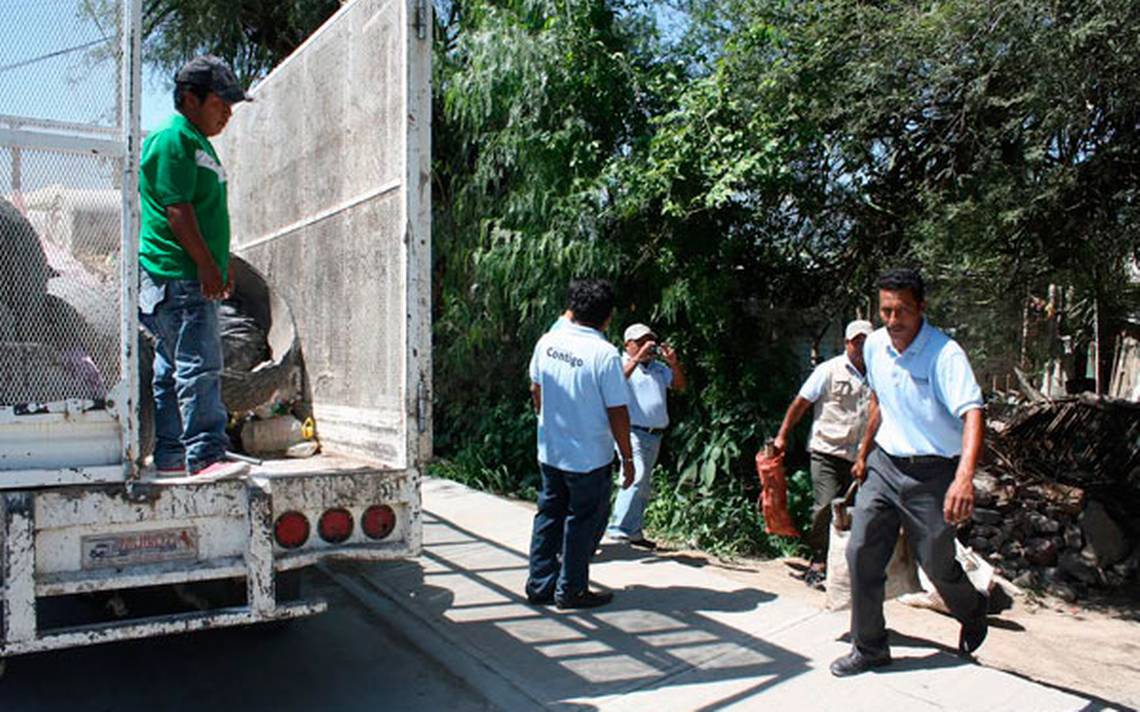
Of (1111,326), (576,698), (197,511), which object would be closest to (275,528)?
(197,511)

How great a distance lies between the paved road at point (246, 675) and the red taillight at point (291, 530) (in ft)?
2.78

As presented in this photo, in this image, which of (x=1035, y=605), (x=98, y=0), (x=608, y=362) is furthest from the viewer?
(x=1035, y=605)

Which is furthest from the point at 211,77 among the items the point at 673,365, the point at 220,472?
the point at 673,365

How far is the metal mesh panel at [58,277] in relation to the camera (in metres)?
3.34

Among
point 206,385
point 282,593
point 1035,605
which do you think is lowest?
point 1035,605

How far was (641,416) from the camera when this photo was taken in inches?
265

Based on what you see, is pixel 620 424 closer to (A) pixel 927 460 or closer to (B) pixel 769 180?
(A) pixel 927 460

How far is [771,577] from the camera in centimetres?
679

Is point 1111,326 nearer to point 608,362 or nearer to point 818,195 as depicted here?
point 818,195

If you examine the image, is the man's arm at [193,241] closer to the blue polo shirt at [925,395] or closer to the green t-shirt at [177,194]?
the green t-shirt at [177,194]

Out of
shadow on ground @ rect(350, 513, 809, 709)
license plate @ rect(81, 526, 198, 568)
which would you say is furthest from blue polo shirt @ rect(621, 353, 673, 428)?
license plate @ rect(81, 526, 198, 568)

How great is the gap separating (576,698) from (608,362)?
1.76 m

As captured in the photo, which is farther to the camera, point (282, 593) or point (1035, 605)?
point (1035, 605)

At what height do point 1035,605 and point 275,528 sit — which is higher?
point 275,528
